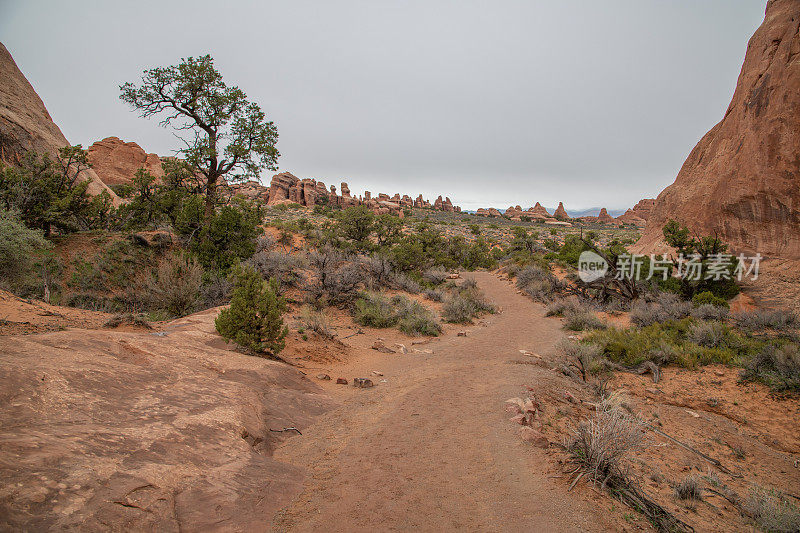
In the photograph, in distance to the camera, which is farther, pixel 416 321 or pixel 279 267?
pixel 279 267

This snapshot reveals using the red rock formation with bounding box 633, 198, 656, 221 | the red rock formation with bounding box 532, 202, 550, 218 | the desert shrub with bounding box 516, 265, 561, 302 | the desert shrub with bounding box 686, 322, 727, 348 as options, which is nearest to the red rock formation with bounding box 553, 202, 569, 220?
the red rock formation with bounding box 532, 202, 550, 218

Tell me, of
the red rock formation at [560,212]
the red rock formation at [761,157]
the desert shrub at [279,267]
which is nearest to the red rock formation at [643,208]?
the red rock formation at [560,212]

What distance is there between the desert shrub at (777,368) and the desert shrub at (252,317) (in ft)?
31.5

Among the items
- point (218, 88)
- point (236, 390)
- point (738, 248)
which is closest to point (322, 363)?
point (236, 390)

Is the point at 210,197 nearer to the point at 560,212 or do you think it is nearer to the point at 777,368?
the point at 777,368

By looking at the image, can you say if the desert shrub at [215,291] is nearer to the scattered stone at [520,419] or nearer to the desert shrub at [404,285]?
the desert shrub at [404,285]

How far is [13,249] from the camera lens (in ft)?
25.8

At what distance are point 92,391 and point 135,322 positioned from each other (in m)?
4.33

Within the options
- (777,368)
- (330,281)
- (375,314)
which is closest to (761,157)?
(777,368)

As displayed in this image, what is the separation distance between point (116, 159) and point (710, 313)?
45475mm

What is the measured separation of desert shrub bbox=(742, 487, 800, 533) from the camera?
2.58 meters

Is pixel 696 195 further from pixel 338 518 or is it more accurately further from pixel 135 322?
pixel 135 322

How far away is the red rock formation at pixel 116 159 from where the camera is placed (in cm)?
3050

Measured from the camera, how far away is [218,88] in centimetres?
1281
